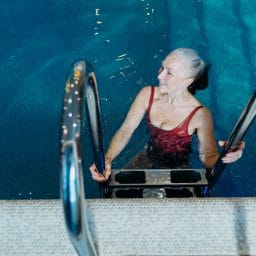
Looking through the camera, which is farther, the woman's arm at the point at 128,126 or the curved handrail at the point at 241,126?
the woman's arm at the point at 128,126

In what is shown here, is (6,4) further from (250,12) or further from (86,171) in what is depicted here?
(250,12)

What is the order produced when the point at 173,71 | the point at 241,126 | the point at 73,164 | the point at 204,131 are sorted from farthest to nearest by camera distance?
the point at 204,131
the point at 173,71
the point at 241,126
the point at 73,164

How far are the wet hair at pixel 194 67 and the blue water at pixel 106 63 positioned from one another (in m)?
0.71

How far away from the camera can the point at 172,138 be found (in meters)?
2.91

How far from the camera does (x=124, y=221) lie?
5.24 ft

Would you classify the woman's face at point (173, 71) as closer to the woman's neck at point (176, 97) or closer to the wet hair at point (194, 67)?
the wet hair at point (194, 67)

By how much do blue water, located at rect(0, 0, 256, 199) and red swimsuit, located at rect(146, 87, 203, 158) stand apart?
51 cm

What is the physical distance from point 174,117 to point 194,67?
35cm

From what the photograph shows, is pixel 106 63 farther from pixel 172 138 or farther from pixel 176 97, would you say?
pixel 172 138

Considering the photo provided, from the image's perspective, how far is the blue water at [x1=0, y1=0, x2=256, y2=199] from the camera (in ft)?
11.9

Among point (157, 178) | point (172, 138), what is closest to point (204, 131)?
point (172, 138)

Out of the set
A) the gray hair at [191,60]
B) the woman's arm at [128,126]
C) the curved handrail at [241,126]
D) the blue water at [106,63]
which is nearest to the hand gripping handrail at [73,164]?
the curved handrail at [241,126]

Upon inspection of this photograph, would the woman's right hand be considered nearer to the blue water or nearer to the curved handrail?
the curved handrail

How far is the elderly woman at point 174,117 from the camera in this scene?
2748 mm
